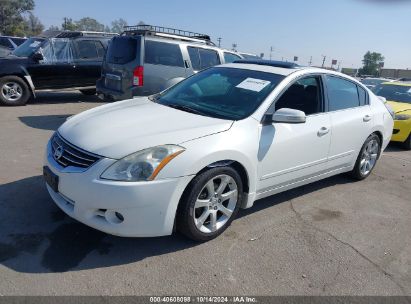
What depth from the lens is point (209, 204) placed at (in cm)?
333

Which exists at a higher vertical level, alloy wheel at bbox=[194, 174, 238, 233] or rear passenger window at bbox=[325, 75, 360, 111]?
rear passenger window at bbox=[325, 75, 360, 111]

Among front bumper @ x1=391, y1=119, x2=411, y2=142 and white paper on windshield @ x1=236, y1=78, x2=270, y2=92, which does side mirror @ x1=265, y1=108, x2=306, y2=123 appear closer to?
white paper on windshield @ x1=236, y1=78, x2=270, y2=92

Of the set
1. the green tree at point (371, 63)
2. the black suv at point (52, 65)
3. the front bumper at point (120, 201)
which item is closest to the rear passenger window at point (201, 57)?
the black suv at point (52, 65)

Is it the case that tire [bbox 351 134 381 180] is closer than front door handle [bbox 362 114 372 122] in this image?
No

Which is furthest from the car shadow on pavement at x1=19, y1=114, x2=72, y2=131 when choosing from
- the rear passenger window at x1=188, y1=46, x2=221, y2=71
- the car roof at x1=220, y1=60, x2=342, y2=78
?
the car roof at x1=220, y1=60, x2=342, y2=78

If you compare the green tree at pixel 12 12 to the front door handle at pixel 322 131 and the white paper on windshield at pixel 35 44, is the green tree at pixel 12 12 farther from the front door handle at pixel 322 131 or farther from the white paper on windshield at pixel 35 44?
the front door handle at pixel 322 131

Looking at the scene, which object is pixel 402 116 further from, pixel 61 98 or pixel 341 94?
pixel 61 98

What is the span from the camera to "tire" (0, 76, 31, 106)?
9.10 metres

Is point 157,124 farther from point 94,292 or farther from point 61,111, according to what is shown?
point 61,111

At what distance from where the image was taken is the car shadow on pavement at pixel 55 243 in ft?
9.56

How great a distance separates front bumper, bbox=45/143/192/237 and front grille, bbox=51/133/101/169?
6 centimetres

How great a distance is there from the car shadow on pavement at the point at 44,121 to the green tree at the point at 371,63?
246ft

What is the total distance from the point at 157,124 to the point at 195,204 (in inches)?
32.6

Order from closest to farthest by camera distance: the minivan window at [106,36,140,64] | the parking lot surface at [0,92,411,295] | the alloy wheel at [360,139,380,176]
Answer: the parking lot surface at [0,92,411,295], the alloy wheel at [360,139,380,176], the minivan window at [106,36,140,64]
